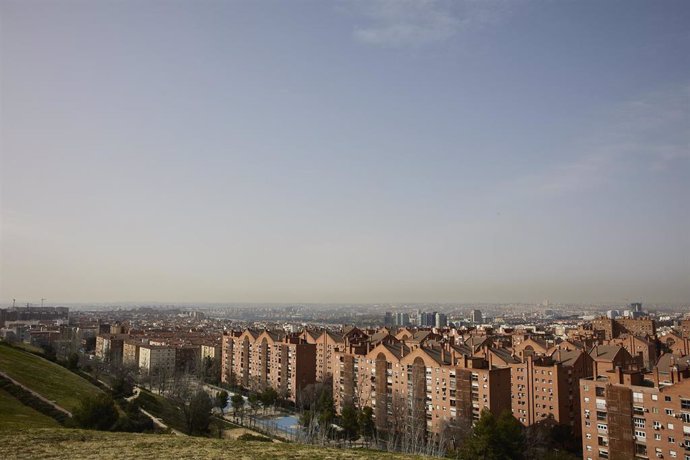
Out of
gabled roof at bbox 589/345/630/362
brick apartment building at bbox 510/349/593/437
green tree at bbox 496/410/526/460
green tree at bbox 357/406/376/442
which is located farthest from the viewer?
gabled roof at bbox 589/345/630/362

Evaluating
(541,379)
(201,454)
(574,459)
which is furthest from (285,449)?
(541,379)

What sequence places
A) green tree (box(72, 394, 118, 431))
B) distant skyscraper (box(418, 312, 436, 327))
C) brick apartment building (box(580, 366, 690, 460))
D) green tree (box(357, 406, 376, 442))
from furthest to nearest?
distant skyscraper (box(418, 312, 436, 327))
green tree (box(357, 406, 376, 442))
brick apartment building (box(580, 366, 690, 460))
green tree (box(72, 394, 118, 431))

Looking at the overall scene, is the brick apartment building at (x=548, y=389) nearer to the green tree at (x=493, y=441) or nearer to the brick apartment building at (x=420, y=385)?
the brick apartment building at (x=420, y=385)

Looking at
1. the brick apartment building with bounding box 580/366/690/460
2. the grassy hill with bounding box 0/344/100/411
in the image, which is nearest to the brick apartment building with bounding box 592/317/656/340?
the brick apartment building with bounding box 580/366/690/460

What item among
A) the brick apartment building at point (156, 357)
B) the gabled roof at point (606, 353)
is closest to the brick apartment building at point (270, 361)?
the brick apartment building at point (156, 357)

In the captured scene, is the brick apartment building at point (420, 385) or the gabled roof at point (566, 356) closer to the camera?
the brick apartment building at point (420, 385)

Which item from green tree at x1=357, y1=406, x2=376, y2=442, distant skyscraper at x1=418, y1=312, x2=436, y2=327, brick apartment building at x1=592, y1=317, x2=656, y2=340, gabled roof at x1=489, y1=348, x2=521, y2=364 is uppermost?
gabled roof at x1=489, y1=348, x2=521, y2=364

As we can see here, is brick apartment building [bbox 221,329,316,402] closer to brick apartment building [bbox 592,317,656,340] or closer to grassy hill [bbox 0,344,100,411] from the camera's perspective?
grassy hill [bbox 0,344,100,411]

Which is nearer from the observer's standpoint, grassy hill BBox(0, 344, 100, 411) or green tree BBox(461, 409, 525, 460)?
green tree BBox(461, 409, 525, 460)

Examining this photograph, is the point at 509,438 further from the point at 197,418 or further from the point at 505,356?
the point at 197,418
